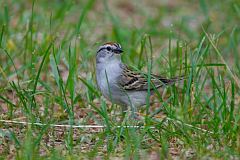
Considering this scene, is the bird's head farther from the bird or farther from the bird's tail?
the bird's tail

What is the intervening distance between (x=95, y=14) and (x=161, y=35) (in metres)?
1.24

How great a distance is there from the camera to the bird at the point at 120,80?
6410 mm

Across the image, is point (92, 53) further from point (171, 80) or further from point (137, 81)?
point (171, 80)

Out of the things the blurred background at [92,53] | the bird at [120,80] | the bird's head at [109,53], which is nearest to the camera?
the blurred background at [92,53]

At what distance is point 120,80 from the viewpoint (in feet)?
21.4

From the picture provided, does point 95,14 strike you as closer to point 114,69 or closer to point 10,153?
point 114,69

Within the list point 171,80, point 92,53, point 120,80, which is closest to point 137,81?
point 120,80

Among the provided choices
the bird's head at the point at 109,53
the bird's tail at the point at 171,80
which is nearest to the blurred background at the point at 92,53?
the bird's tail at the point at 171,80

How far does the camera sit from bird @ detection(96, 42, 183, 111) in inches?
252

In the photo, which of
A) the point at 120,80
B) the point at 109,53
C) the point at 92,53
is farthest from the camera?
the point at 92,53

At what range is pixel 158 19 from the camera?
9523 millimetres

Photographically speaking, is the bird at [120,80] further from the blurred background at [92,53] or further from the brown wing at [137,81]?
the blurred background at [92,53]

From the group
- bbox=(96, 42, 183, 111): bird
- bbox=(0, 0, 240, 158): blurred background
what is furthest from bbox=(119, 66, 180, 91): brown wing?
bbox=(0, 0, 240, 158): blurred background

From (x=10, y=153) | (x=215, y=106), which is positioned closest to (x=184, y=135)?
(x=215, y=106)
